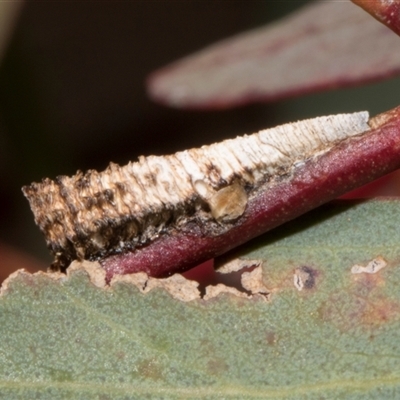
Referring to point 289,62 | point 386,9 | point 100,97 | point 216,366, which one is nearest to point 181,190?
point 216,366

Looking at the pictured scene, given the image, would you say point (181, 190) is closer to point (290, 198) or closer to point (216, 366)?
point (290, 198)

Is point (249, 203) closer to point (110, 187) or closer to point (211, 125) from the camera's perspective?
point (110, 187)

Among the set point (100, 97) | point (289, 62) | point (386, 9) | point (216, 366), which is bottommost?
point (216, 366)

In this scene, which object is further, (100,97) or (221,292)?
Answer: (100,97)

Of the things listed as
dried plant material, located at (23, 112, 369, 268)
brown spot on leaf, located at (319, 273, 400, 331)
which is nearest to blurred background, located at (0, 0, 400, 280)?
dried plant material, located at (23, 112, 369, 268)

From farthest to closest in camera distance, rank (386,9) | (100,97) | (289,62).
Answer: (100,97)
(289,62)
(386,9)

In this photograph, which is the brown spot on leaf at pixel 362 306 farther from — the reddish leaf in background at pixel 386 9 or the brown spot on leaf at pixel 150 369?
the reddish leaf in background at pixel 386 9
